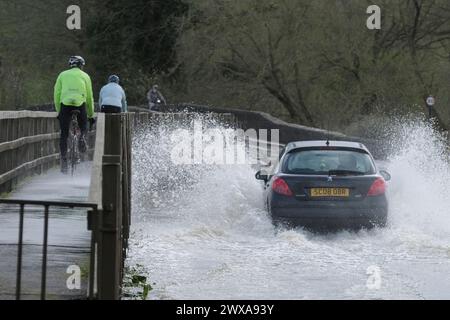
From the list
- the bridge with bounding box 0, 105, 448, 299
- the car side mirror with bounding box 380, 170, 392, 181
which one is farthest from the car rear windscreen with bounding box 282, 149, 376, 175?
the bridge with bounding box 0, 105, 448, 299

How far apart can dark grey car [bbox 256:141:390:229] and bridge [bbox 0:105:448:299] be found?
70.7 inches

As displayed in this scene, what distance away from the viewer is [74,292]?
9.88 metres

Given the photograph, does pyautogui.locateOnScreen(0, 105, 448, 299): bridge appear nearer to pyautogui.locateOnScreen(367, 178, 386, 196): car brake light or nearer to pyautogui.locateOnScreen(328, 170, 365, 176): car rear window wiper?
pyautogui.locateOnScreen(328, 170, 365, 176): car rear window wiper

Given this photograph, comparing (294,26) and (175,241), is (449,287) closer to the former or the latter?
(175,241)

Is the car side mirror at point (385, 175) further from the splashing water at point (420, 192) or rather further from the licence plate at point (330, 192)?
the licence plate at point (330, 192)

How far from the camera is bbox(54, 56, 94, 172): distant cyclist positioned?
20344 mm

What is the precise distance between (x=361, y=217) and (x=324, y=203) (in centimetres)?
53

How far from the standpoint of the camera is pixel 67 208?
12.6 m

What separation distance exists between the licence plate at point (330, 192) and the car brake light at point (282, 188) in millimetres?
323

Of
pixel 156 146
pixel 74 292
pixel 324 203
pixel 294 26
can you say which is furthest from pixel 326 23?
pixel 74 292

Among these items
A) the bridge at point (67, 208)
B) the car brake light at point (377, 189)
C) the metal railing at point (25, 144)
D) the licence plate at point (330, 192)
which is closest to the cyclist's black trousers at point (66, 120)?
the bridge at point (67, 208)

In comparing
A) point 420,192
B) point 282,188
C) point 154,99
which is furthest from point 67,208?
point 154,99

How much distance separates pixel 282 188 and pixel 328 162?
0.87 m

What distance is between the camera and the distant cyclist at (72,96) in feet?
66.7
